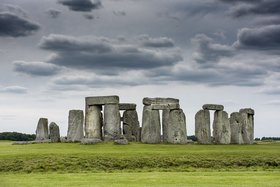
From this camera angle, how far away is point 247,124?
5388cm

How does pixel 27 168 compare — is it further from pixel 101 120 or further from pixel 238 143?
pixel 238 143

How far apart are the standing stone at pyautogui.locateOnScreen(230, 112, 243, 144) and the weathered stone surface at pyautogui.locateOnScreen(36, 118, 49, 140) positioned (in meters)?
17.1

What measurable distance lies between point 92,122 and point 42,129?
17.4 feet

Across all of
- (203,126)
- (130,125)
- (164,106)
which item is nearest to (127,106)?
(130,125)

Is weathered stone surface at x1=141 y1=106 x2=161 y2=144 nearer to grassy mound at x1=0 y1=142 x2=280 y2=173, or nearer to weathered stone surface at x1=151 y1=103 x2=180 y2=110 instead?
weathered stone surface at x1=151 y1=103 x2=180 y2=110

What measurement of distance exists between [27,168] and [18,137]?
5002 cm

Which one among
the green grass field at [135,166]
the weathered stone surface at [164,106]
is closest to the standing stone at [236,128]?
the weathered stone surface at [164,106]

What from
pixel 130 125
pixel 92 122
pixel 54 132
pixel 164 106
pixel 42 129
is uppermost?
pixel 164 106

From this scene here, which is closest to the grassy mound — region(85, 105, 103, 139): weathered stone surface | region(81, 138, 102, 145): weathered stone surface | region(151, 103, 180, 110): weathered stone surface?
region(81, 138, 102, 145): weathered stone surface

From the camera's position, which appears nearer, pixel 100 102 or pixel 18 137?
pixel 100 102

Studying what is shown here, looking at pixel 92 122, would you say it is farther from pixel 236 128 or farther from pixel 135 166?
pixel 135 166

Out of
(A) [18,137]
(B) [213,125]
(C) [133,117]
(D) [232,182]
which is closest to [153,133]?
(C) [133,117]

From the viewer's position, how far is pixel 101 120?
161 feet

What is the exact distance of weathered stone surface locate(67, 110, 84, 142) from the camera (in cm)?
4812
